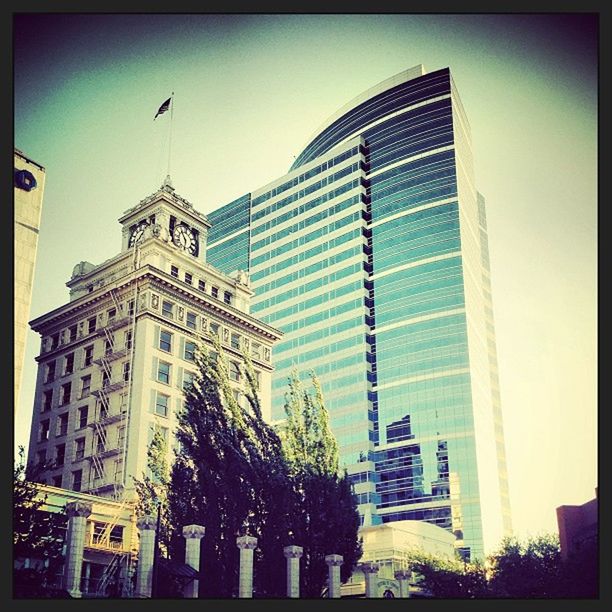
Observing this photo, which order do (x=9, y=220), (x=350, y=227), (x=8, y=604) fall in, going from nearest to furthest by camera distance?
1. (x=8, y=604)
2. (x=9, y=220)
3. (x=350, y=227)

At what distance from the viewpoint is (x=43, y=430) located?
105ft

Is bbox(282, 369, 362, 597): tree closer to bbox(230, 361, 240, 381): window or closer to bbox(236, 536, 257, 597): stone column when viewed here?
bbox(236, 536, 257, 597): stone column

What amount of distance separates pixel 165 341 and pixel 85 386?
11.7 feet

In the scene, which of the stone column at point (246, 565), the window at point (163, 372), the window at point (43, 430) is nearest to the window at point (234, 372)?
the window at point (163, 372)

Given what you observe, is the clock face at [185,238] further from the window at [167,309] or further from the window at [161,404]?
the window at [161,404]

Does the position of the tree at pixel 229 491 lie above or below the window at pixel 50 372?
below

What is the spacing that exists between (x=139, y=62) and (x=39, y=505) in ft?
39.7

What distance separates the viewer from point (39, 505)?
2023 centimetres

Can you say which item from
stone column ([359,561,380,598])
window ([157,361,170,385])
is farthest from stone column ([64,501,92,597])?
window ([157,361,170,385])

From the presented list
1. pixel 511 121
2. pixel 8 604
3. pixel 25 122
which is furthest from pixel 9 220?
pixel 511 121

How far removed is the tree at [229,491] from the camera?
21094 millimetres

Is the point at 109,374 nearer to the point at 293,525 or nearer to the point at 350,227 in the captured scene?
the point at 293,525

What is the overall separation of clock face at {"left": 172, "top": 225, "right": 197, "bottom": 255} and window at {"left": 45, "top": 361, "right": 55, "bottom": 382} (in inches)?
307

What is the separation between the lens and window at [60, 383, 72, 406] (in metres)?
31.6
